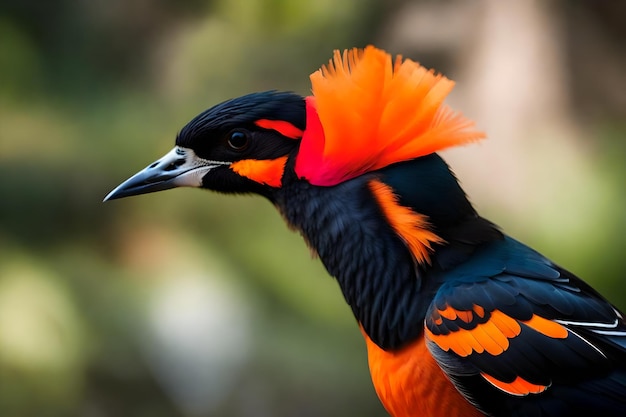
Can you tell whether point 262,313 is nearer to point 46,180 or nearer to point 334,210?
point 46,180

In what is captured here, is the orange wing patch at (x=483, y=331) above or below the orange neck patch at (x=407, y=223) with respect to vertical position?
below

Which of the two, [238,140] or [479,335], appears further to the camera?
[238,140]

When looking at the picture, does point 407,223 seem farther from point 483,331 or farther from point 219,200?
point 219,200

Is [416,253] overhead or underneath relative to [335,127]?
underneath

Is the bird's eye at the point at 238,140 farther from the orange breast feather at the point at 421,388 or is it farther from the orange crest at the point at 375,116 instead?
the orange breast feather at the point at 421,388

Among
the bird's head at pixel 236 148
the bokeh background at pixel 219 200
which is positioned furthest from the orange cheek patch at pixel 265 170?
the bokeh background at pixel 219 200

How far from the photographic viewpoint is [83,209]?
11.4 ft

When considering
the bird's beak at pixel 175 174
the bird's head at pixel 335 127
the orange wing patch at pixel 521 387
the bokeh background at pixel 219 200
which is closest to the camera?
the orange wing patch at pixel 521 387

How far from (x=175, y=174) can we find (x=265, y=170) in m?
0.20

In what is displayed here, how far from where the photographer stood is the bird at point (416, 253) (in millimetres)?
1356

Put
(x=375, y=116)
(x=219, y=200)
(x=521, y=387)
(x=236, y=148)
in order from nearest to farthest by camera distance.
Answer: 1. (x=521, y=387)
2. (x=375, y=116)
3. (x=236, y=148)
4. (x=219, y=200)

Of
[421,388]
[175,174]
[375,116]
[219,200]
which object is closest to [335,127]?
[375,116]

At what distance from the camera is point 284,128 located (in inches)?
59.7

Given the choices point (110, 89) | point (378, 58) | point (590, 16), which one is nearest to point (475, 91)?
point (590, 16)
